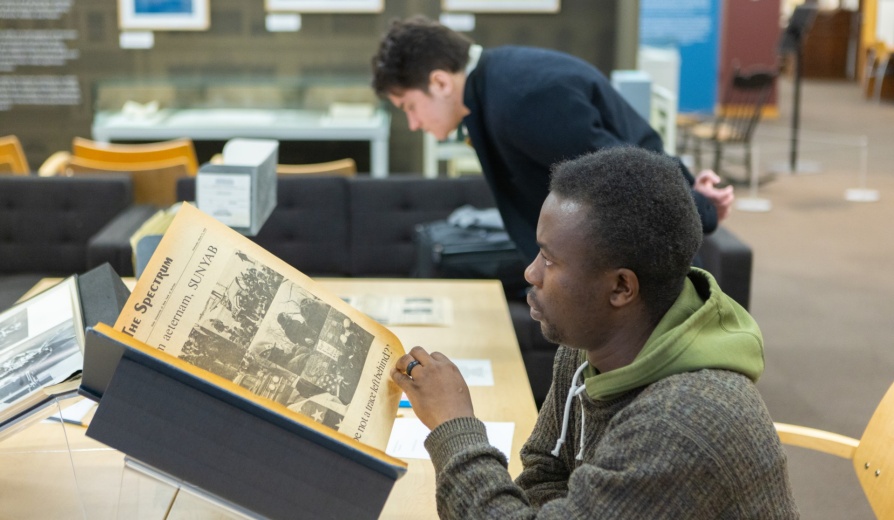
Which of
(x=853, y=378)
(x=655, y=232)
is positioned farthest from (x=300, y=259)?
(x=655, y=232)

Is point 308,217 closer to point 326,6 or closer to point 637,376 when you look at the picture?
point 637,376

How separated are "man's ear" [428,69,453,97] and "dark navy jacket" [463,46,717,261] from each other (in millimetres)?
51

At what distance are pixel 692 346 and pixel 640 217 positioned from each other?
19 cm

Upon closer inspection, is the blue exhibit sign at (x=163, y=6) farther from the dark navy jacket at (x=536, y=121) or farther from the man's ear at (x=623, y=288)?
the man's ear at (x=623, y=288)

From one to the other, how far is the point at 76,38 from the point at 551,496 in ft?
24.4

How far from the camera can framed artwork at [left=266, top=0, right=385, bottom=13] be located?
7.96m

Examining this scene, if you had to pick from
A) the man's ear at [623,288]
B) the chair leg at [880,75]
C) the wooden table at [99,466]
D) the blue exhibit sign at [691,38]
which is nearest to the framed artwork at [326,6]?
the blue exhibit sign at [691,38]

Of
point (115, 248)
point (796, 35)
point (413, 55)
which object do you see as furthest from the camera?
point (796, 35)

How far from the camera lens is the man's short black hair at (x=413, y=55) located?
2777 millimetres

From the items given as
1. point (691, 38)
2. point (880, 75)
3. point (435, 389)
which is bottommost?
point (880, 75)

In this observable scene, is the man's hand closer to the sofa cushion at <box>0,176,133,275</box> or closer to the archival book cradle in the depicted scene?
the archival book cradle

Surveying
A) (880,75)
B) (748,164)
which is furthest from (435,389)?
(880,75)

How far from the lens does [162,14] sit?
797 cm

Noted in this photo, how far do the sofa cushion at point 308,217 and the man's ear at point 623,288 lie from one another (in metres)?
3.49
